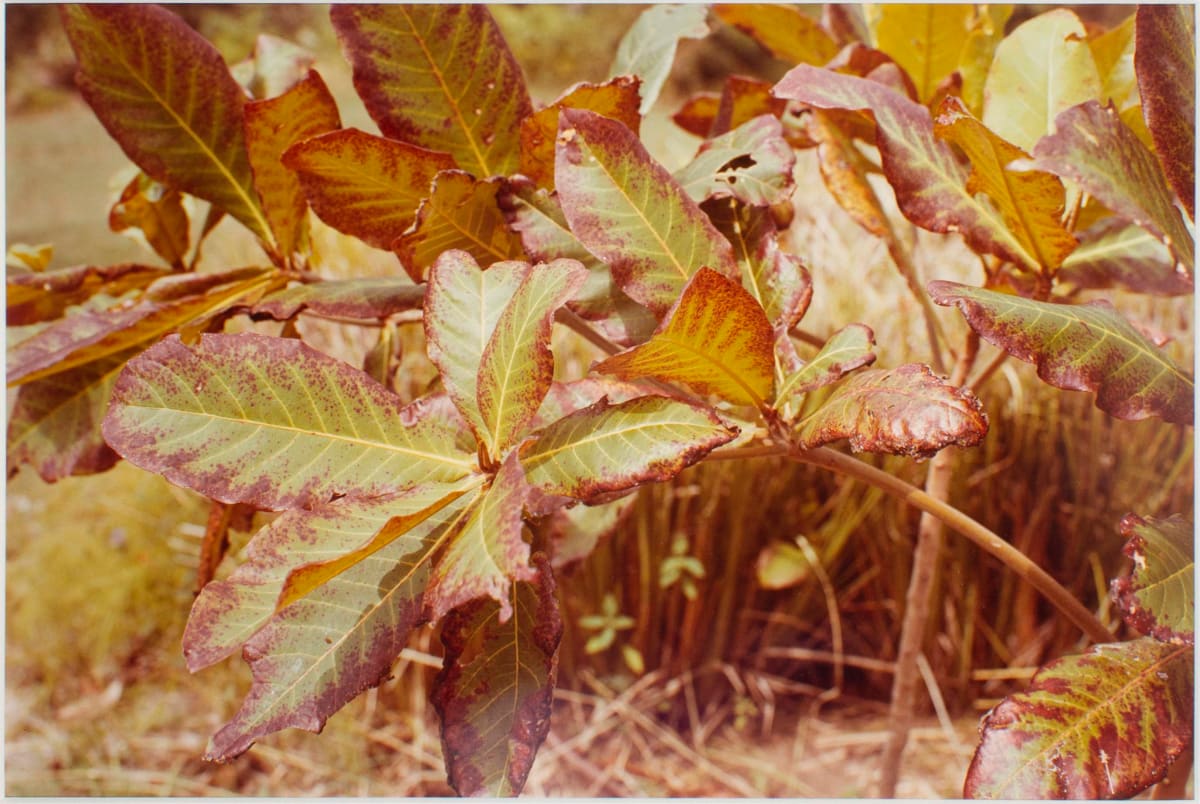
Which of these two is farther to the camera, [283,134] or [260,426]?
[283,134]

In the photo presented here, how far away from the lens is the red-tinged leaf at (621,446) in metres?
0.39

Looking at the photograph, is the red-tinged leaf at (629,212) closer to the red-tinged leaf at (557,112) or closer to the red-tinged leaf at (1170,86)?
the red-tinged leaf at (557,112)

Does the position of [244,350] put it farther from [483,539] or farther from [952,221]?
[952,221]

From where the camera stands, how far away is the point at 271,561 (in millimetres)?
413

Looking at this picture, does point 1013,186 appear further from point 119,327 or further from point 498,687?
point 119,327

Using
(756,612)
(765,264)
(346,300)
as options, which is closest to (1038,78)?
(765,264)

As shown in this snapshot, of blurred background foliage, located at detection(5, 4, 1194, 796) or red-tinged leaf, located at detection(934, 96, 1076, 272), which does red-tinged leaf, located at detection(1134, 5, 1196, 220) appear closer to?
red-tinged leaf, located at detection(934, 96, 1076, 272)

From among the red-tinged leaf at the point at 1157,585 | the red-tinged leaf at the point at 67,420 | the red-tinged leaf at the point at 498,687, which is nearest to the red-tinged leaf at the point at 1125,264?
the red-tinged leaf at the point at 1157,585

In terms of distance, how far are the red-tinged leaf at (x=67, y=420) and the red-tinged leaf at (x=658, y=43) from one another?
436mm

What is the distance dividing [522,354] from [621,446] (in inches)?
2.5

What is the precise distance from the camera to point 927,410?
1.22 ft

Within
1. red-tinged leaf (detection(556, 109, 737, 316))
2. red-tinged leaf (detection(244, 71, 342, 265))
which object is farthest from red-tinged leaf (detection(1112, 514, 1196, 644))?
red-tinged leaf (detection(244, 71, 342, 265))

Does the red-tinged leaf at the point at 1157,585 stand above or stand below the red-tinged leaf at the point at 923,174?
below

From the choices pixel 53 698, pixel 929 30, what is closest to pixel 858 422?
pixel 929 30
